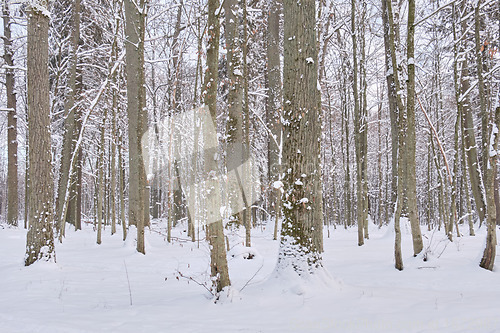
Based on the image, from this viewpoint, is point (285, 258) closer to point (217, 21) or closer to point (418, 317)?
point (418, 317)

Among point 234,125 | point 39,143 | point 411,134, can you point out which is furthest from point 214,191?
point 39,143

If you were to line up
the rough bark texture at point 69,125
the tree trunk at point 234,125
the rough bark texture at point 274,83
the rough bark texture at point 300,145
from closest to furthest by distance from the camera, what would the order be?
1. the rough bark texture at point 300,145
2. the tree trunk at point 234,125
3. the rough bark texture at point 69,125
4. the rough bark texture at point 274,83

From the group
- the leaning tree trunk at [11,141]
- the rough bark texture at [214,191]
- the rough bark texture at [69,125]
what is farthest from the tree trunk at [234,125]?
the leaning tree trunk at [11,141]

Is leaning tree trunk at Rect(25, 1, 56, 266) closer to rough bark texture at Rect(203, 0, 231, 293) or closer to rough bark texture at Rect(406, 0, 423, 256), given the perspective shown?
rough bark texture at Rect(203, 0, 231, 293)

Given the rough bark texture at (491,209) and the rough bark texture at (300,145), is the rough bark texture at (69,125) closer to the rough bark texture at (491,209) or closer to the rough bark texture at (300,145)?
the rough bark texture at (300,145)

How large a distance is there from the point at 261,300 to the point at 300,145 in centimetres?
197

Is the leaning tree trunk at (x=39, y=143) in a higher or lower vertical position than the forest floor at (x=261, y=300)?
higher

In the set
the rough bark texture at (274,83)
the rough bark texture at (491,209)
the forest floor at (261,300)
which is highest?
the rough bark texture at (274,83)

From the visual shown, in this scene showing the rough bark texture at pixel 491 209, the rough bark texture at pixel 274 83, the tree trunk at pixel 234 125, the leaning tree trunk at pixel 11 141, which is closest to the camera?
the rough bark texture at pixel 491 209

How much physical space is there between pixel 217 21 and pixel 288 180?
225cm

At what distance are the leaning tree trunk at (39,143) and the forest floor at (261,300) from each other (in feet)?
1.55

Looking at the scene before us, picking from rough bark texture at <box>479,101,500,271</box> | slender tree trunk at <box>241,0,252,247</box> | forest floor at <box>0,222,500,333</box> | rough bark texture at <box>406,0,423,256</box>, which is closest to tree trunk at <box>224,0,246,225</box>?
slender tree trunk at <box>241,0,252,247</box>

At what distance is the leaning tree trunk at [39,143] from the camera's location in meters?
6.31

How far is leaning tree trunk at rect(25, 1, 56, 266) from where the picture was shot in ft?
20.7
